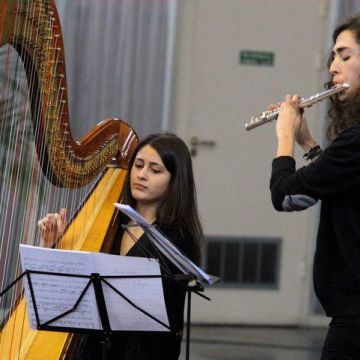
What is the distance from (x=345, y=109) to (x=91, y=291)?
2.88 ft

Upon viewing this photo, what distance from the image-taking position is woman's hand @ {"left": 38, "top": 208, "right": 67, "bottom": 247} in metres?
3.40

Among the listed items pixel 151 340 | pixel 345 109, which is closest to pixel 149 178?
pixel 151 340

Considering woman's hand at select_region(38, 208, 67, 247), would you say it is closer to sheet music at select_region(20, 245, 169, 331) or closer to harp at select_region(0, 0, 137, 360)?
harp at select_region(0, 0, 137, 360)

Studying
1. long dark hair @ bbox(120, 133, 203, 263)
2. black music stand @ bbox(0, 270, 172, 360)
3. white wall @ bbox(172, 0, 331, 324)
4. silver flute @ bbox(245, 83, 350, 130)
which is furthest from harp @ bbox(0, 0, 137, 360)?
white wall @ bbox(172, 0, 331, 324)

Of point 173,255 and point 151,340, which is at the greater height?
point 173,255

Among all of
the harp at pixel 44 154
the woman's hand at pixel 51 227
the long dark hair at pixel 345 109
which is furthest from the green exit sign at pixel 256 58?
the long dark hair at pixel 345 109

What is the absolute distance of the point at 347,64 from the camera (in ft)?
8.77

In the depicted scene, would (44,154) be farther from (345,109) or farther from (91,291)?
(345,109)

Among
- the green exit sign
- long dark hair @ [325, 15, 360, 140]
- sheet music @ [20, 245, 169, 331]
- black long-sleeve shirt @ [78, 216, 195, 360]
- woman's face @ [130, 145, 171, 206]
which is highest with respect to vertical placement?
the green exit sign

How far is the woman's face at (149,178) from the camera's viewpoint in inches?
137

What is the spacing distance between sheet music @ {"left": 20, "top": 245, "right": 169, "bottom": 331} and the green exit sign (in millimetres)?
4352

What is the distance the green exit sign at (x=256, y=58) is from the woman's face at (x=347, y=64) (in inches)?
169

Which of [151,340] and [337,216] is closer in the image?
[337,216]

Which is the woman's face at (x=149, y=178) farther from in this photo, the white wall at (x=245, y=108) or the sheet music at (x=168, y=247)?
the white wall at (x=245, y=108)
